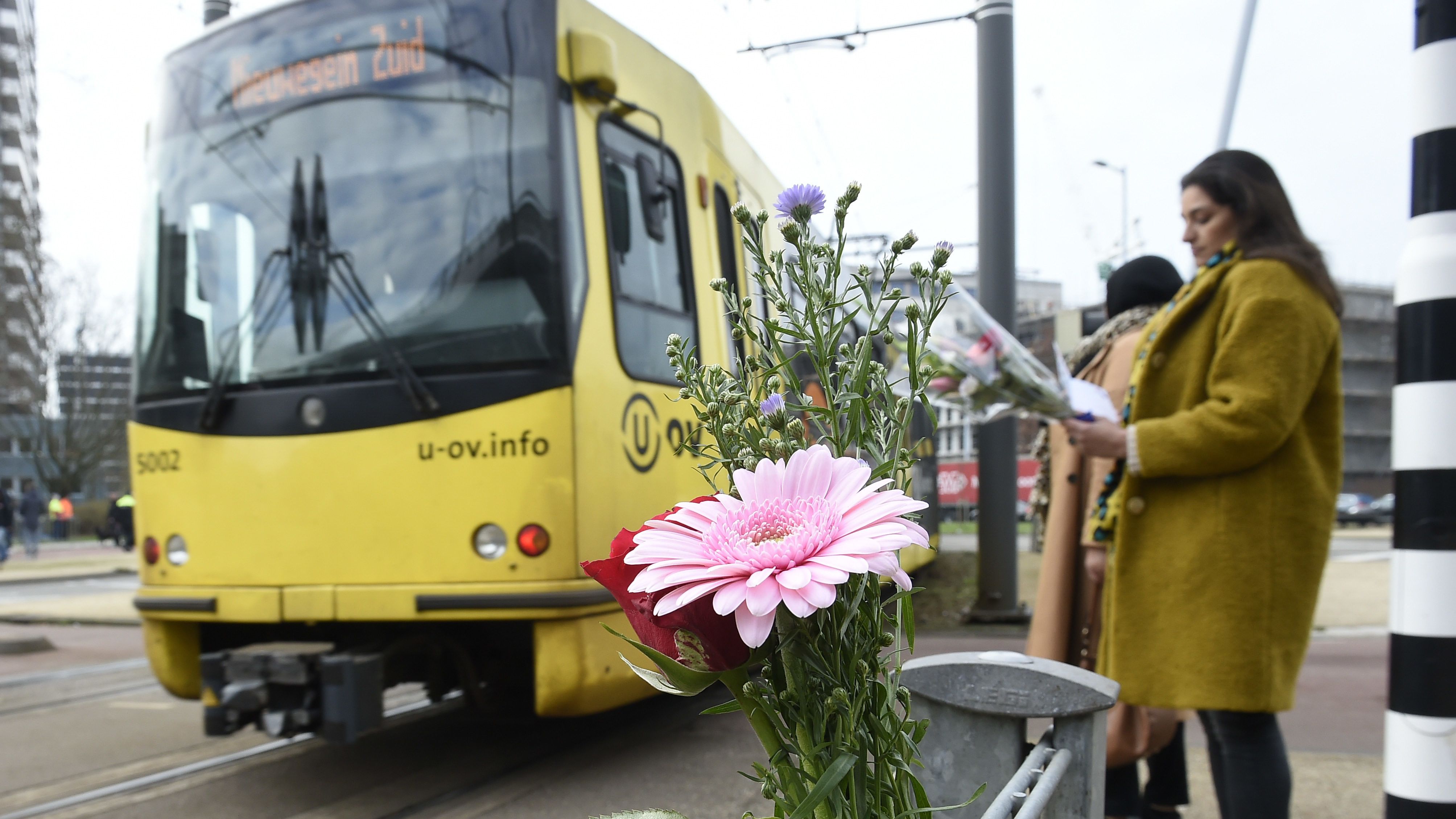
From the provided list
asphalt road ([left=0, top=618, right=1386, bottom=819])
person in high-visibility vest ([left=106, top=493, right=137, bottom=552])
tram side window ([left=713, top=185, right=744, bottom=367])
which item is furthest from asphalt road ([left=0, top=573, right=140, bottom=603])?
tram side window ([left=713, top=185, right=744, bottom=367])

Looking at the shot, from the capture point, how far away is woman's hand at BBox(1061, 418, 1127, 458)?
2344 millimetres

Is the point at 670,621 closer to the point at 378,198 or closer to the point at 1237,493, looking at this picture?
the point at 1237,493

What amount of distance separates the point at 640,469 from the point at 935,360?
301 cm

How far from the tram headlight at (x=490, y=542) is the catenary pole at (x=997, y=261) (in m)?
4.83

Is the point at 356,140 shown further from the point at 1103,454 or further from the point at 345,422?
the point at 1103,454

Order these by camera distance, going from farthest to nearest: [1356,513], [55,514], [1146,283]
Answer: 1. [1356,513]
2. [55,514]
3. [1146,283]

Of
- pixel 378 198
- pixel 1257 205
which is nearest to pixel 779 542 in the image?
pixel 1257 205

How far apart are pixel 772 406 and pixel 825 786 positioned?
293 mm

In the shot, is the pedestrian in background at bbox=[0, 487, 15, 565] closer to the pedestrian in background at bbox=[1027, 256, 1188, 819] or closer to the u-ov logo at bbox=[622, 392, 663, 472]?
the u-ov logo at bbox=[622, 392, 663, 472]

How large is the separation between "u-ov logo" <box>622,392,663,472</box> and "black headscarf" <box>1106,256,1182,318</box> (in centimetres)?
174

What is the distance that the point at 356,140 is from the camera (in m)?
3.83

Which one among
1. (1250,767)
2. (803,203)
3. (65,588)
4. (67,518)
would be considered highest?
(803,203)

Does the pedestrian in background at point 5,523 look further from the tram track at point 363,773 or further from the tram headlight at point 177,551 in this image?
the tram headlight at point 177,551

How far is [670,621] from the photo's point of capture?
715 millimetres
